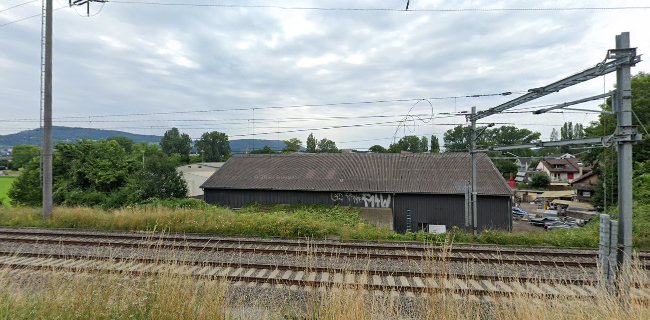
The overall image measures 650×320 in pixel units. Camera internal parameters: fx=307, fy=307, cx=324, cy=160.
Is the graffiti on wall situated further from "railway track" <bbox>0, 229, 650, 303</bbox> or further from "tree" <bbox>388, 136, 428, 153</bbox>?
"tree" <bbox>388, 136, 428, 153</bbox>

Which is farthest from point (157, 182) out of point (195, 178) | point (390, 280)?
point (390, 280)


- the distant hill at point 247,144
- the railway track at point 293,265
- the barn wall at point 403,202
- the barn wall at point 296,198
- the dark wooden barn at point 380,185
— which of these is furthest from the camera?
the distant hill at point 247,144

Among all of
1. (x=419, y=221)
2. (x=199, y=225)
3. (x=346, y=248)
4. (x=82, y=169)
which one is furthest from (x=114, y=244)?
(x=419, y=221)

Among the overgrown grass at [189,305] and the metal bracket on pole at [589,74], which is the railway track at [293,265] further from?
the metal bracket on pole at [589,74]

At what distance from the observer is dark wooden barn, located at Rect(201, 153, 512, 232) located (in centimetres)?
2223

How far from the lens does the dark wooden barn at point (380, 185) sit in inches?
875

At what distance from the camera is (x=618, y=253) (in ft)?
21.5

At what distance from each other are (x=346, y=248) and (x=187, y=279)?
7924mm

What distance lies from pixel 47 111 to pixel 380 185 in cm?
2051

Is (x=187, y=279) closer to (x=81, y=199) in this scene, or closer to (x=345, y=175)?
(x=345, y=175)

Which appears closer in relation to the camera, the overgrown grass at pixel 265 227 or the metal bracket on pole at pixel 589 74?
the metal bracket on pole at pixel 589 74

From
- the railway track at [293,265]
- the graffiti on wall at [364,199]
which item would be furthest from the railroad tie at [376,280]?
the graffiti on wall at [364,199]

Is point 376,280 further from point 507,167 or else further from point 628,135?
point 507,167

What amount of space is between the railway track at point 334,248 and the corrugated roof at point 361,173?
36.8 ft
